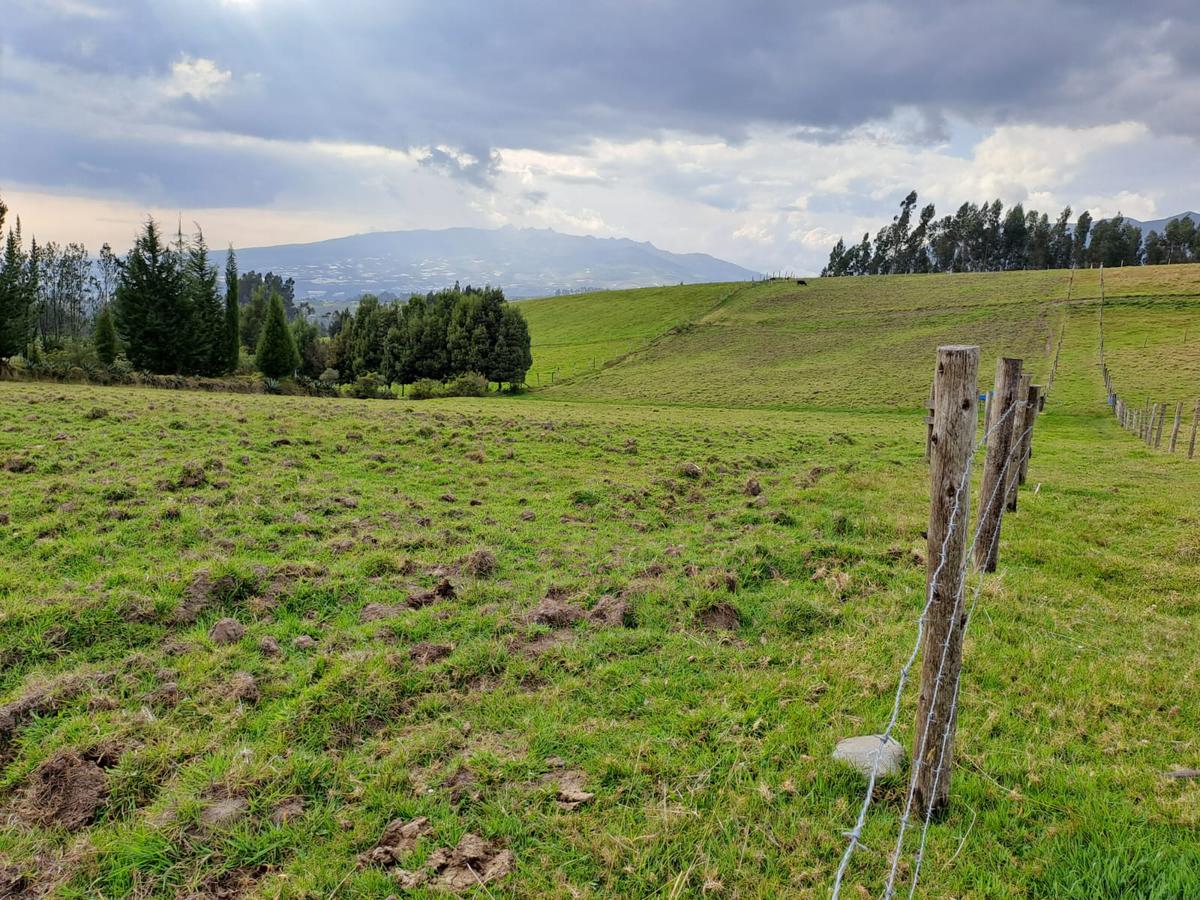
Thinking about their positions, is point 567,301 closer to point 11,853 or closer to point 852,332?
point 852,332

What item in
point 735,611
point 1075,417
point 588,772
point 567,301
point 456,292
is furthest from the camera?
point 567,301

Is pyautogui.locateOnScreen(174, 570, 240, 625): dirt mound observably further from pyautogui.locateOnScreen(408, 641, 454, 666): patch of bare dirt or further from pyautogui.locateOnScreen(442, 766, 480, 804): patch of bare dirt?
pyautogui.locateOnScreen(442, 766, 480, 804): patch of bare dirt

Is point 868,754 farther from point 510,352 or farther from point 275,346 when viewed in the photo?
point 275,346

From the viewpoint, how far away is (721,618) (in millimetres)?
7684

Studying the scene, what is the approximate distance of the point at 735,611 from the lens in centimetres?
783

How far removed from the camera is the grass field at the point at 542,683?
414cm

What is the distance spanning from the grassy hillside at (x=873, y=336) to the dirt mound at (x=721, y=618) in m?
41.9

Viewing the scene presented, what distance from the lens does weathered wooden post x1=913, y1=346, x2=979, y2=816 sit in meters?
4.02

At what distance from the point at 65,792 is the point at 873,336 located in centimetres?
8032

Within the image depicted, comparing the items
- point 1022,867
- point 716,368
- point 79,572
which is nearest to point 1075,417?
point 716,368

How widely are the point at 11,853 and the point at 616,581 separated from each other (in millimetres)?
6266

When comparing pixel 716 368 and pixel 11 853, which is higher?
pixel 716 368

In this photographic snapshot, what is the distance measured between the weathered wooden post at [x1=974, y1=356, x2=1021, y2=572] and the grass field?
1.57ft

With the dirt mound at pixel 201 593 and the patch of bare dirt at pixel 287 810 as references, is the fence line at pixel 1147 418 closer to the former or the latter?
the patch of bare dirt at pixel 287 810
